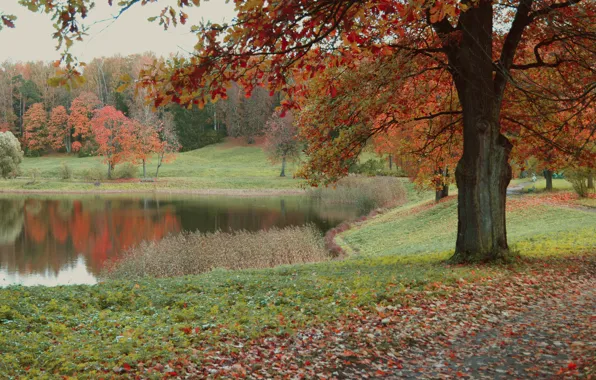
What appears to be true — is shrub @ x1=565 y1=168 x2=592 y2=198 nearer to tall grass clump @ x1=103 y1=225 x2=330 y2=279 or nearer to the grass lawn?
the grass lawn

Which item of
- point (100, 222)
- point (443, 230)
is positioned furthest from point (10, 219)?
point (443, 230)

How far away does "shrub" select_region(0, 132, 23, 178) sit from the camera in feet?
164

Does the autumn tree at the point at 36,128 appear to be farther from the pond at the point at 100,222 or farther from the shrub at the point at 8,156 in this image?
A: the pond at the point at 100,222

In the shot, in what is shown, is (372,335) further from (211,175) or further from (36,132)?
(36,132)

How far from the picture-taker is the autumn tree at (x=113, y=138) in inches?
2196

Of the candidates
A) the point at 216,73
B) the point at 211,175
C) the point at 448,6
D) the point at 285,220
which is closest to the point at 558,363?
the point at 448,6

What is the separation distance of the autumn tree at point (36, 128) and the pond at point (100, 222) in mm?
31975

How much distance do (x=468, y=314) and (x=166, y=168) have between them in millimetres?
60340

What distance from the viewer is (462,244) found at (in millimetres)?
11258

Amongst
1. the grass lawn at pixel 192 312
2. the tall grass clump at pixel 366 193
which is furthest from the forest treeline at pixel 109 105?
the grass lawn at pixel 192 312

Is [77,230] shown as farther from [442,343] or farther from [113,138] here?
[113,138]

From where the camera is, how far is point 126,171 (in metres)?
57.0

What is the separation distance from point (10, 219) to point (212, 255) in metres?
18.8

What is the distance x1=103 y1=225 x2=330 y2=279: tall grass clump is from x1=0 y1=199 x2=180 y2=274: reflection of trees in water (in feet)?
6.28
